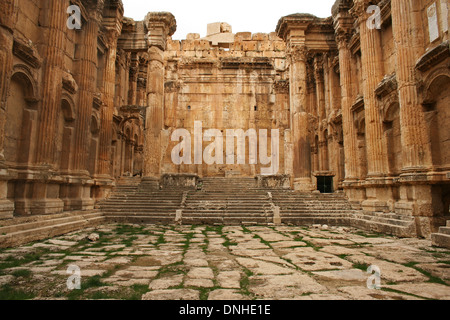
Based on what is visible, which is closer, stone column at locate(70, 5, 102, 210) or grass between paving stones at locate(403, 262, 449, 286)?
grass between paving stones at locate(403, 262, 449, 286)

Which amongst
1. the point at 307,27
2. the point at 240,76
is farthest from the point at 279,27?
the point at 240,76

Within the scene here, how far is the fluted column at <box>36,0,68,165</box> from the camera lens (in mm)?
8641

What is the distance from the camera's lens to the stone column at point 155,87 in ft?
50.5

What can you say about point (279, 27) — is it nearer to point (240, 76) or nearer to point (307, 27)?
point (307, 27)

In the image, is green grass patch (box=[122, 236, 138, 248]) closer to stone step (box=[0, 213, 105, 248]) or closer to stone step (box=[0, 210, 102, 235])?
stone step (box=[0, 213, 105, 248])

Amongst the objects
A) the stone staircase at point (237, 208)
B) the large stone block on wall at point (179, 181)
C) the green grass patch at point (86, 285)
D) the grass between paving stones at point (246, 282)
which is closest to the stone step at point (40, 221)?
the stone staircase at point (237, 208)

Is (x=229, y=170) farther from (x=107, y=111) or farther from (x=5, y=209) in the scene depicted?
(x=5, y=209)

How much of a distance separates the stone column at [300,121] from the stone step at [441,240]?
27.6ft

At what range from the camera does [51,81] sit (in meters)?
8.94

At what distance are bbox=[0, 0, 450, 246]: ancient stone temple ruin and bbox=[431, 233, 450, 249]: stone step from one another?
0.12 ft

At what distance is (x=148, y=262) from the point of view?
15.4 feet

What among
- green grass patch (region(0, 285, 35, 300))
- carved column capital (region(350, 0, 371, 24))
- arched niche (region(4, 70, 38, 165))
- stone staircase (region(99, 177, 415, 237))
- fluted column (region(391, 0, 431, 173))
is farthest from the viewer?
carved column capital (region(350, 0, 371, 24))

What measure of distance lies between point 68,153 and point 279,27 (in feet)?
42.2

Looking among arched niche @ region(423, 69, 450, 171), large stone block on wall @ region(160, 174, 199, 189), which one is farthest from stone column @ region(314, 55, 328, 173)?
arched niche @ region(423, 69, 450, 171)
